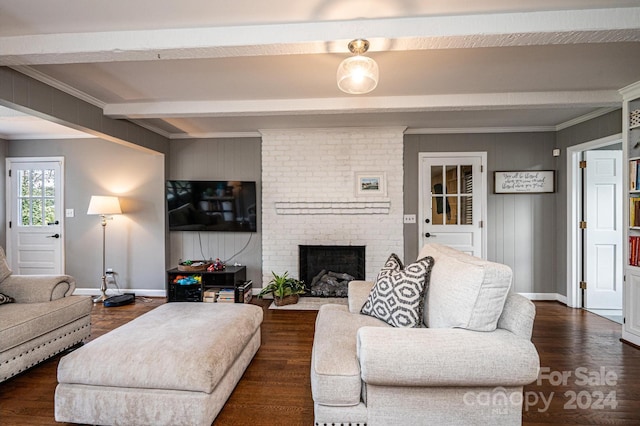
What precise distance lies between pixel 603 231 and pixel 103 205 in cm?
621

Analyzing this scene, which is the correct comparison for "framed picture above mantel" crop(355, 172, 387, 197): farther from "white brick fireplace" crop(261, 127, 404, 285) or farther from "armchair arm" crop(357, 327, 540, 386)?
"armchair arm" crop(357, 327, 540, 386)

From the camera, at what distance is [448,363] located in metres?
1.37

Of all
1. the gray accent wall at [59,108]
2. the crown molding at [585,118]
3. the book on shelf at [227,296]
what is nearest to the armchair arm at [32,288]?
the gray accent wall at [59,108]

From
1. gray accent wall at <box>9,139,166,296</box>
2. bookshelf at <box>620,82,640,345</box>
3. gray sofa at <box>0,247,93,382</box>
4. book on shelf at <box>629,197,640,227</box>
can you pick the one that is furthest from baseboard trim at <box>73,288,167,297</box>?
book on shelf at <box>629,197,640,227</box>

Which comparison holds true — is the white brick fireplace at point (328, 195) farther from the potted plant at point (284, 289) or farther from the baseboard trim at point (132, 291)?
the baseboard trim at point (132, 291)

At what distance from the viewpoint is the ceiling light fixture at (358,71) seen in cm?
174

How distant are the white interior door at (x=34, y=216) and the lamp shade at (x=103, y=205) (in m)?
0.89

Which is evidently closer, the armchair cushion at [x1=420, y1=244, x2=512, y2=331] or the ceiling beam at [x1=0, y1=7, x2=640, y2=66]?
the armchair cushion at [x1=420, y1=244, x2=512, y2=331]

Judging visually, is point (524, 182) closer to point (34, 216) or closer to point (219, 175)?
point (219, 175)

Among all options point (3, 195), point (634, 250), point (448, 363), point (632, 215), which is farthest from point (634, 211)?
point (3, 195)

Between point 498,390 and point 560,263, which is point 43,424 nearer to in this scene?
point 498,390

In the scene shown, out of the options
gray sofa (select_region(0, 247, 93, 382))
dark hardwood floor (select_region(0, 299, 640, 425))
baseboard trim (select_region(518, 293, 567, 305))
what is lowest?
dark hardwood floor (select_region(0, 299, 640, 425))

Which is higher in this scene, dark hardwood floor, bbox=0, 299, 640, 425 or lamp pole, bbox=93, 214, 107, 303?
lamp pole, bbox=93, 214, 107, 303

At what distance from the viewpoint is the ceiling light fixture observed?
1.74 metres
